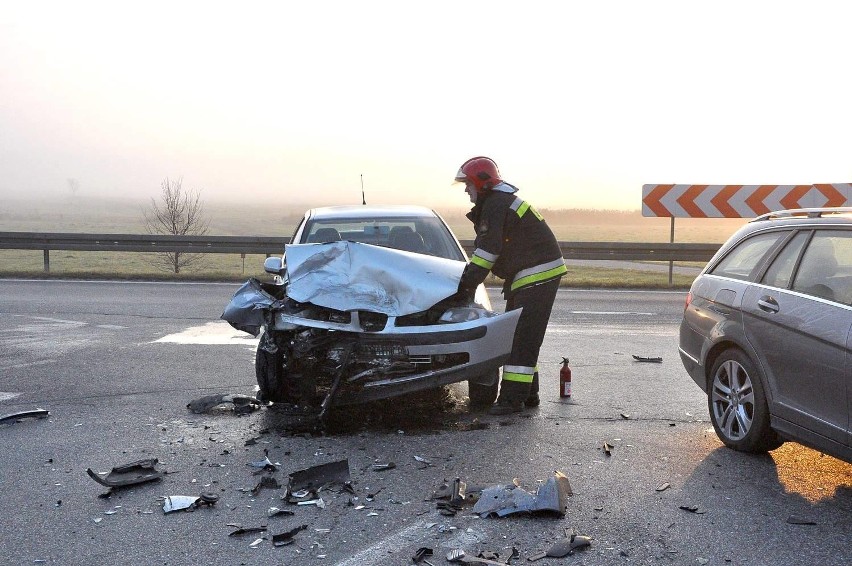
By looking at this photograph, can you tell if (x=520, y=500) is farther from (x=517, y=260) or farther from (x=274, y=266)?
→ (x=274, y=266)

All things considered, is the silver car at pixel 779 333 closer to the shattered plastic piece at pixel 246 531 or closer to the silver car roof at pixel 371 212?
the shattered plastic piece at pixel 246 531

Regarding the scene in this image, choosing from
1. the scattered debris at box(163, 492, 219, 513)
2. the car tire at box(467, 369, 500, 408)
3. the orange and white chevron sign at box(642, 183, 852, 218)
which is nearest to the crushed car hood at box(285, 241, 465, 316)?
the car tire at box(467, 369, 500, 408)

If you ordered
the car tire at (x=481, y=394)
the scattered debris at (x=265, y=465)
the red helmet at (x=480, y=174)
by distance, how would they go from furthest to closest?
the car tire at (x=481, y=394)
the red helmet at (x=480, y=174)
the scattered debris at (x=265, y=465)

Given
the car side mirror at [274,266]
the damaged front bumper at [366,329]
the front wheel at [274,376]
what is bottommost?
the front wheel at [274,376]

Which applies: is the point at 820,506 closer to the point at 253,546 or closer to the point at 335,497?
the point at 335,497

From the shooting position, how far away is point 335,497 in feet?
16.5

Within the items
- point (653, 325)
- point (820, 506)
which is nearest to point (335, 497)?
point (820, 506)

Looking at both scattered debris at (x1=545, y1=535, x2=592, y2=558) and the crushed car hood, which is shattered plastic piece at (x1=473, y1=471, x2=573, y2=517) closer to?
scattered debris at (x1=545, y1=535, x2=592, y2=558)

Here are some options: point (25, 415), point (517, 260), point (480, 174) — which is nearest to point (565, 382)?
point (517, 260)

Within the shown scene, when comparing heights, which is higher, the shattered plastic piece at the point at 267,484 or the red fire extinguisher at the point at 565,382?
the red fire extinguisher at the point at 565,382

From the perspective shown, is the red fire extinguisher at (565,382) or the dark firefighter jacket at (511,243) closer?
the dark firefighter jacket at (511,243)

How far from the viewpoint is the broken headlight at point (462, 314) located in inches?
262

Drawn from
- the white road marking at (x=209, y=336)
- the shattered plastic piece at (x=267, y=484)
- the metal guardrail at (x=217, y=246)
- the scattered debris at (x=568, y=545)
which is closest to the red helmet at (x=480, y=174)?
the shattered plastic piece at (x=267, y=484)

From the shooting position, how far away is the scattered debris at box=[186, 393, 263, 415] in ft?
23.4
